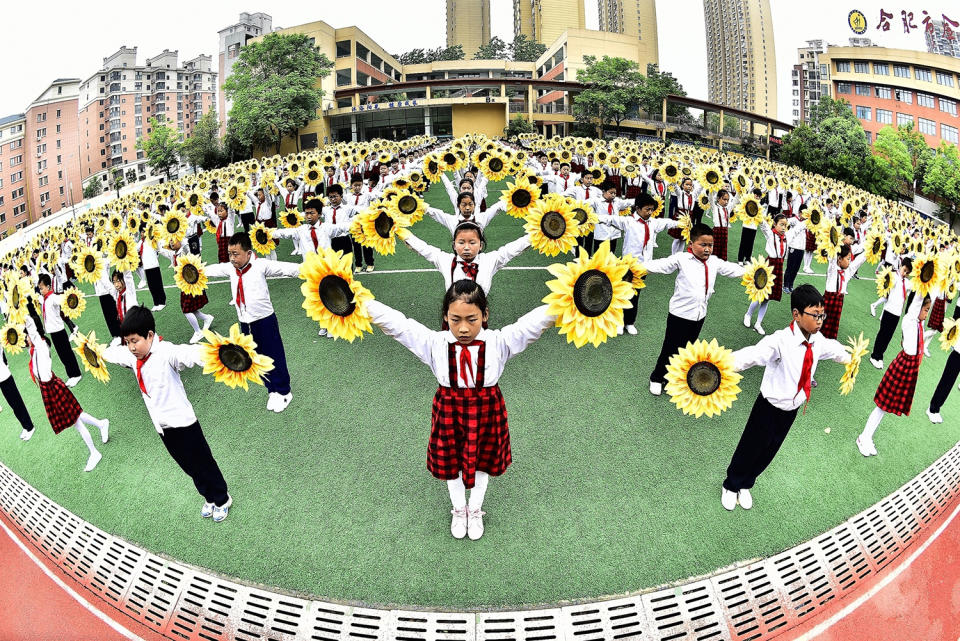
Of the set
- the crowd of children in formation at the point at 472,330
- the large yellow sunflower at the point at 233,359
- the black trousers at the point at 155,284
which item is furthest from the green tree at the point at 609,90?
the large yellow sunflower at the point at 233,359

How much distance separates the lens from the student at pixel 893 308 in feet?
20.7

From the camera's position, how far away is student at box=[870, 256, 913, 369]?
6297mm

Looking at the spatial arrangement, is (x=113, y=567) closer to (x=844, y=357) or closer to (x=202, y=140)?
(x=844, y=357)

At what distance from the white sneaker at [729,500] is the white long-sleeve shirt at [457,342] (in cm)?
254

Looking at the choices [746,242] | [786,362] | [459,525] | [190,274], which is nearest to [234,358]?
[459,525]

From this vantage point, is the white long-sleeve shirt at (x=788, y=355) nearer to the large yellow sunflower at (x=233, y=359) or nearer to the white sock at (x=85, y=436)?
the large yellow sunflower at (x=233, y=359)

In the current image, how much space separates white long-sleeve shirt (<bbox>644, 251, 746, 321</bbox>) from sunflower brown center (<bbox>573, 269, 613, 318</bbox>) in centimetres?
257

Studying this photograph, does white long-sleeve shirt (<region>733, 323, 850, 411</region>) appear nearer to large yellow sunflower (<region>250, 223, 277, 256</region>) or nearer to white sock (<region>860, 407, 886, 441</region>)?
white sock (<region>860, 407, 886, 441</region>)

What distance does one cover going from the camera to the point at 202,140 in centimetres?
4806

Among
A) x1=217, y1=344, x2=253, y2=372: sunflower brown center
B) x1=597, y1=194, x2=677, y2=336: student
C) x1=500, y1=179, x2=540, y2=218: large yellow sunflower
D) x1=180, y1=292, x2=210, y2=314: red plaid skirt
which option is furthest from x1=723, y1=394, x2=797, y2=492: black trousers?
x1=180, y1=292, x2=210, y2=314: red plaid skirt

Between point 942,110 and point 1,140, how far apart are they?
10036cm

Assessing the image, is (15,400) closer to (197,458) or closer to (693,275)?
(197,458)

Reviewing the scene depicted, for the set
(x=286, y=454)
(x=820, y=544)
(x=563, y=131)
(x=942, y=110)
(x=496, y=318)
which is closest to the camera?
(x=820, y=544)

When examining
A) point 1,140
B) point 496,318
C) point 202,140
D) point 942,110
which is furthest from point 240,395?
point 1,140
